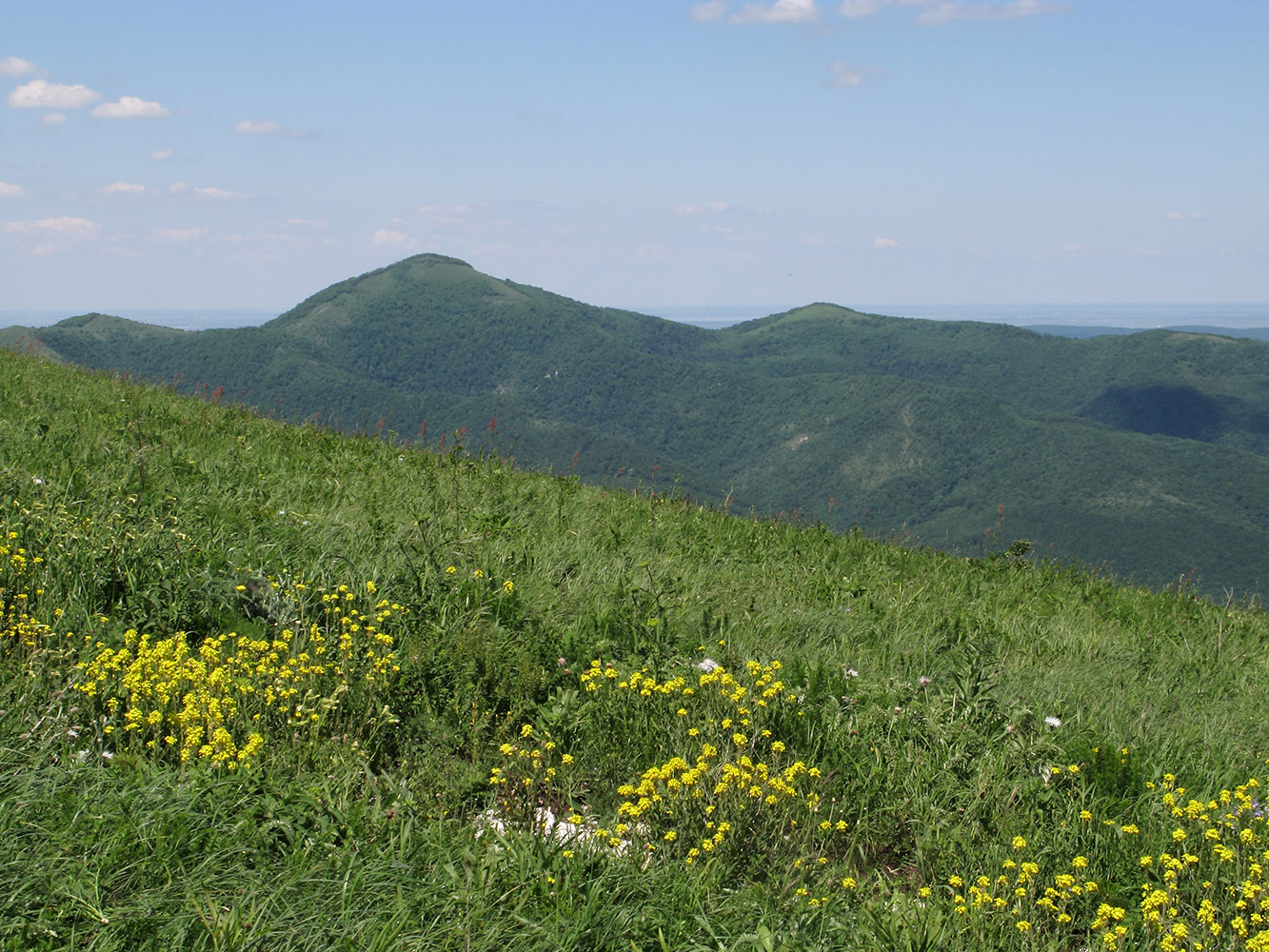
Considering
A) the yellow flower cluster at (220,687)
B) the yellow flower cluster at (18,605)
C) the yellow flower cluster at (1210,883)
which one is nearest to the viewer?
the yellow flower cluster at (1210,883)

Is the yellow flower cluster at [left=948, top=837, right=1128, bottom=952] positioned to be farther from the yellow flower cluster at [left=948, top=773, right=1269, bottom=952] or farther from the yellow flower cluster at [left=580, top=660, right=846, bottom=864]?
the yellow flower cluster at [left=580, top=660, right=846, bottom=864]

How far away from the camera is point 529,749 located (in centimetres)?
329

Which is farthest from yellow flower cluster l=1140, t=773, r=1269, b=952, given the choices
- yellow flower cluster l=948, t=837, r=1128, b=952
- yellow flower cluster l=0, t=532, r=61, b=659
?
yellow flower cluster l=0, t=532, r=61, b=659

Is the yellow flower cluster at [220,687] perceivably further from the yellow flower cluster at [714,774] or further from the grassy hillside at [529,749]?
the yellow flower cluster at [714,774]

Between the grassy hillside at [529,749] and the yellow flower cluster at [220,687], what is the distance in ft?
0.06

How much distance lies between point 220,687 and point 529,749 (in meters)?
1.15

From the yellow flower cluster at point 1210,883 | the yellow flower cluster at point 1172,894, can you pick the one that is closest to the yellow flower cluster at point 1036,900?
the yellow flower cluster at point 1172,894

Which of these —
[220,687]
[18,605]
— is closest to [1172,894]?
[220,687]

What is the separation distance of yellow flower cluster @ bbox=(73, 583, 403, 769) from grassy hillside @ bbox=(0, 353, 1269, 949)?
0.02 m

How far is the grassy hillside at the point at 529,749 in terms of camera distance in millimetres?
2412

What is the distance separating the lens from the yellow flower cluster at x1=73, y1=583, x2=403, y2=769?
9.59 ft

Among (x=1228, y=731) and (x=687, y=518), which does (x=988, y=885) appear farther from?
(x=687, y=518)

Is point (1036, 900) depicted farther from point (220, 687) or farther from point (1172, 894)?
point (220, 687)

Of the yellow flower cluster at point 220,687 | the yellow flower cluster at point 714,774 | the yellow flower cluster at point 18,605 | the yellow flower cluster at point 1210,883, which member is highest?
the yellow flower cluster at point 18,605
